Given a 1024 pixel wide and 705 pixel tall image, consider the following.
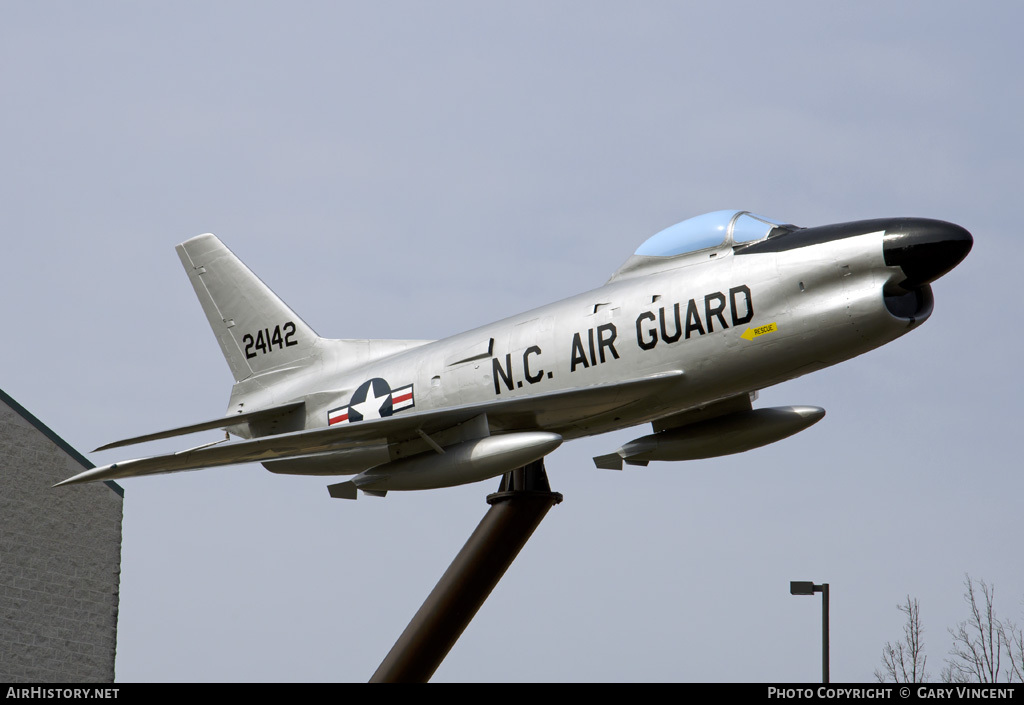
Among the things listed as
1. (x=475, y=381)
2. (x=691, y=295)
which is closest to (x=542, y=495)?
(x=475, y=381)

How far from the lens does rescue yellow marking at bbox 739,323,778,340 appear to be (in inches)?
525

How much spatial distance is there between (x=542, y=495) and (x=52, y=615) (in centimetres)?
1167

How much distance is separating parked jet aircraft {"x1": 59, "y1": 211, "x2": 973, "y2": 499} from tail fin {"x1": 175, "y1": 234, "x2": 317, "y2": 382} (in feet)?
5.33

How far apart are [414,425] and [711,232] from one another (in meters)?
4.13

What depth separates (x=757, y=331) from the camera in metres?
13.4

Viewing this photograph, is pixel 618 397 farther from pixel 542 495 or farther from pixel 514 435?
pixel 542 495

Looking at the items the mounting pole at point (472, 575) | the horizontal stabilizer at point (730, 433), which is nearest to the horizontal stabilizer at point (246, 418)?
the mounting pole at point (472, 575)

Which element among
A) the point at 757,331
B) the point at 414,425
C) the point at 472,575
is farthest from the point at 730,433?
the point at 414,425

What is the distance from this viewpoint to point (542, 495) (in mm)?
16625

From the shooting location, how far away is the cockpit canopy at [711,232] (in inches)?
555

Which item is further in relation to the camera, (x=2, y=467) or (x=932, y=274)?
(x=2, y=467)
